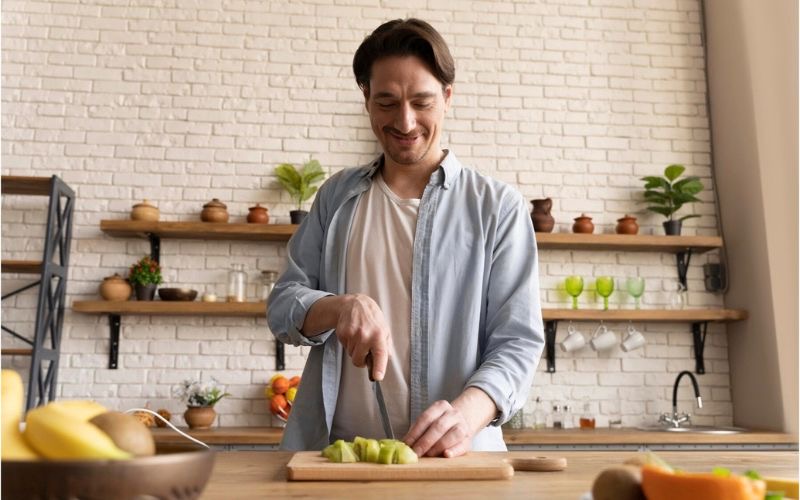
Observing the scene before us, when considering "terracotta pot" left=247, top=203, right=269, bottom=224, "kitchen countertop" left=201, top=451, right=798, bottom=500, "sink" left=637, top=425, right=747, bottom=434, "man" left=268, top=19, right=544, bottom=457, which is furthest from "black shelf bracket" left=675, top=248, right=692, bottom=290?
"kitchen countertop" left=201, top=451, right=798, bottom=500

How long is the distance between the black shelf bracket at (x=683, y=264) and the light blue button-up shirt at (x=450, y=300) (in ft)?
9.83

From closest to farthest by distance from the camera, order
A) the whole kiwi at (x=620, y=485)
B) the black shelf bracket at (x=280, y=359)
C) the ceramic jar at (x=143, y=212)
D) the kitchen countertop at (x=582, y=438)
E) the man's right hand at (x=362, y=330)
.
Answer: the whole kiwi at (x=620, y=485)
the man's right hand at (x=362, y=330)
the kitchen countertop at (x=582, y=438)
the ceramic jar at (x=143, y=212)
the black shelf bracket at (x=280, y=359)

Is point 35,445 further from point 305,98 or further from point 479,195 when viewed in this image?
point 305,98

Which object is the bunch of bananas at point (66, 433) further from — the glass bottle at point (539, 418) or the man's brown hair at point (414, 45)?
the glass bottle at point (539, 418)

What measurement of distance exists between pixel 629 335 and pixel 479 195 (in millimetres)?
2786

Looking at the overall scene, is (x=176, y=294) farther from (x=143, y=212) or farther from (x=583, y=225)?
(x=583, y=225)

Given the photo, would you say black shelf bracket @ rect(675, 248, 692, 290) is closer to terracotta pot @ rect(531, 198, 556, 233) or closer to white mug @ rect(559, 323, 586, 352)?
white mug @ rect(559, 323, 586, 352)

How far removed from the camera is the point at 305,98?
4551 millimetres

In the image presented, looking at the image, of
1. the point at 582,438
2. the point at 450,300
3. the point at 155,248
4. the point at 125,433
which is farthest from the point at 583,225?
the point at 125,433

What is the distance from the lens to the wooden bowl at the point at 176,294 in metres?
4.06

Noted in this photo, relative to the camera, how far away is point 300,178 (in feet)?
14.0

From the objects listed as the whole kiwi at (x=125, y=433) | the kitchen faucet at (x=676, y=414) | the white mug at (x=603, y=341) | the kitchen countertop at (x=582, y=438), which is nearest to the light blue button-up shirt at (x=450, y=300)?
the whole kiwi at (x=125, y=433)

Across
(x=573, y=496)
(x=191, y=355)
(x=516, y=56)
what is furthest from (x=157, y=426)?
(x=573, y=496)

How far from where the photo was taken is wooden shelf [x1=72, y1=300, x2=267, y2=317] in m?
4.00
